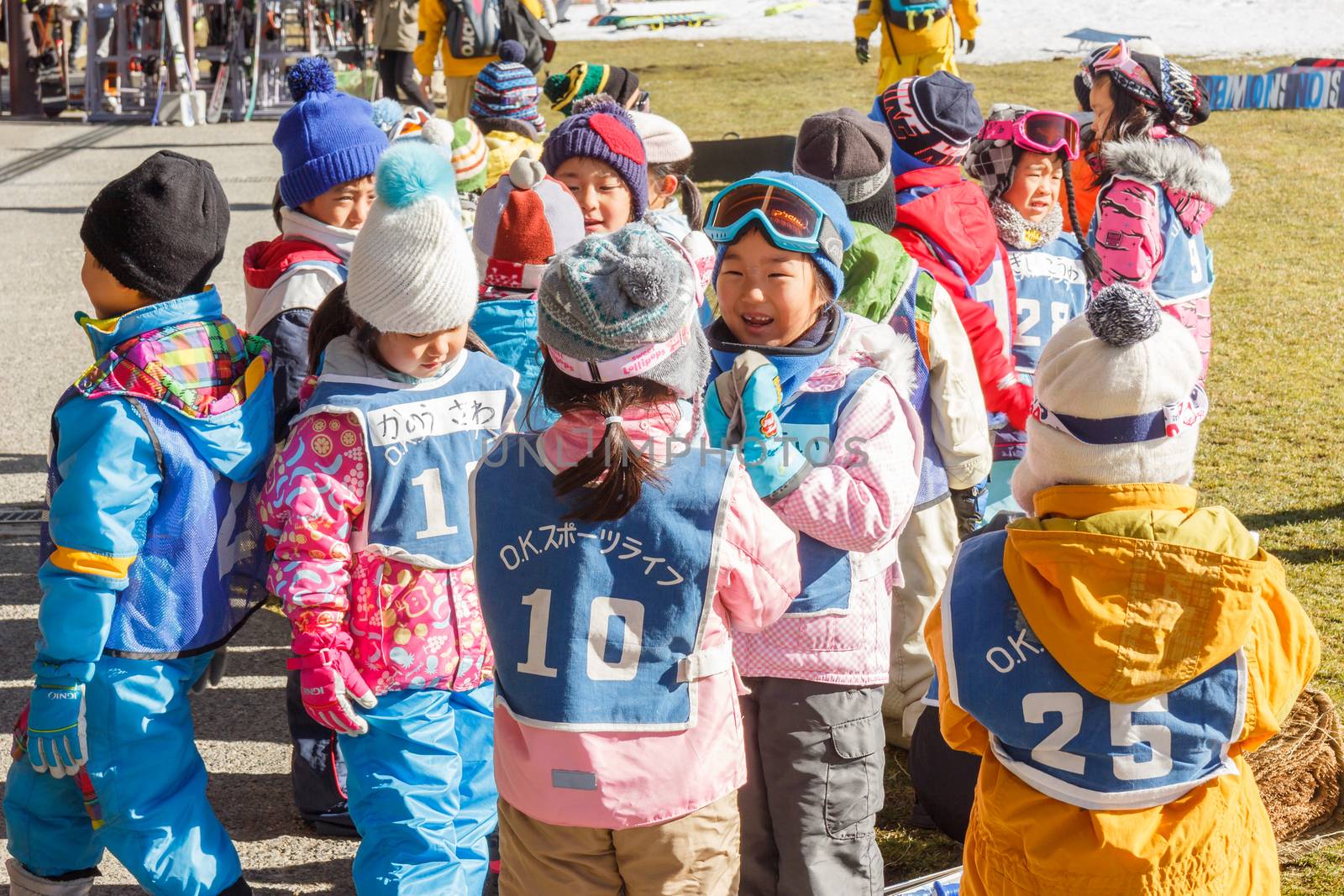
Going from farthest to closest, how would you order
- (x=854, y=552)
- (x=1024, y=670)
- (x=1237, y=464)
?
(x=1237, y=464) < (x=854, y=552) < (x=1024, y=670)

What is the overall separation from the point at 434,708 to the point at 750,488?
1.00m

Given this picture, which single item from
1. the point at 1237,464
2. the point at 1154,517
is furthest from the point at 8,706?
the point at 1237,464

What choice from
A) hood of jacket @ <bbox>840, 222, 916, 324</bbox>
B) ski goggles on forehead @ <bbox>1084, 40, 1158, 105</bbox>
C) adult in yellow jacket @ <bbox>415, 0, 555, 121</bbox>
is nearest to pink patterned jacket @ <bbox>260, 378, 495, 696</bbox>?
hood of jacket @ <bbox>840, 222, 916, 324</bbox>

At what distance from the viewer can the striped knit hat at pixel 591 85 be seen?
248 inches

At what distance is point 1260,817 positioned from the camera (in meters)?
2.30

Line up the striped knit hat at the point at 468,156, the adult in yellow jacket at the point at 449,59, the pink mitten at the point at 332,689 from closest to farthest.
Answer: the pink mitten at the point at 332,689 < the striped knit hat at the point at 468,156 < the adult in yellow jacket at the point at 449,59

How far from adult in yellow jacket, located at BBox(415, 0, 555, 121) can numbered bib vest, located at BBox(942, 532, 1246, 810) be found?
922 cm

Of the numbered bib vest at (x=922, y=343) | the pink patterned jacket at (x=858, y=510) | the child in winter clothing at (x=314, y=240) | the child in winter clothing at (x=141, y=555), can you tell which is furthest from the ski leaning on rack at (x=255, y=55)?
the pink patterned jacket at (x=858, y=510)

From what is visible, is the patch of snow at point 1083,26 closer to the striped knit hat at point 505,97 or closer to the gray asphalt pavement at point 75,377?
the gray asphalt pavement at point 75,377

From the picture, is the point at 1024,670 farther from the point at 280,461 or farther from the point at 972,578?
the point at 280,461

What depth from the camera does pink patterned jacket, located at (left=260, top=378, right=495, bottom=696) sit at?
106 inches

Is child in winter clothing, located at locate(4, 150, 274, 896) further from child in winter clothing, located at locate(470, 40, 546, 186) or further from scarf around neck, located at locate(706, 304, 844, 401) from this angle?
child in winter clothing, located at locate(470, 40, 546, 186)

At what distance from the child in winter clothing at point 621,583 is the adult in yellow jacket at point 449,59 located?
29.4 ft

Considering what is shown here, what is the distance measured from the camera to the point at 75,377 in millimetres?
7406
